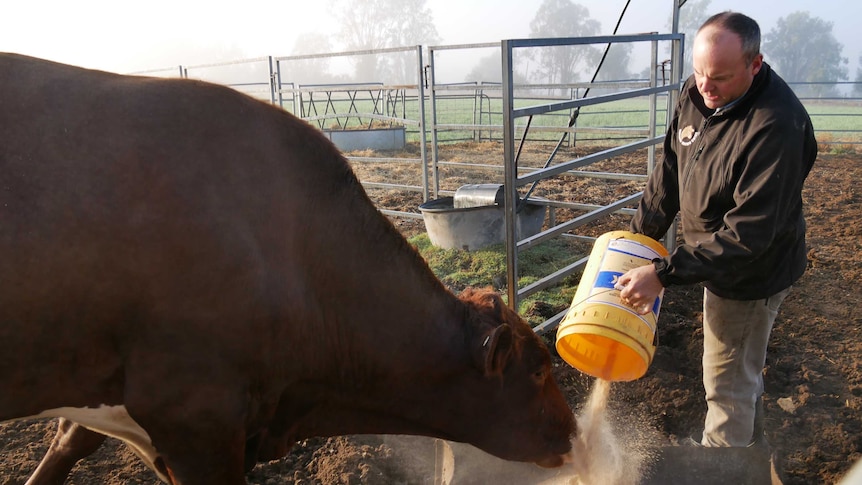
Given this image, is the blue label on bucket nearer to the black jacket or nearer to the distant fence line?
the black jacket

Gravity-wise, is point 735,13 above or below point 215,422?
above

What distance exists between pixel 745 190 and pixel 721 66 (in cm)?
47

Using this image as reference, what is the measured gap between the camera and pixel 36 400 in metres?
2.12

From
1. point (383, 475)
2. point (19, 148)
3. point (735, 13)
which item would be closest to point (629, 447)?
point (383, 475)

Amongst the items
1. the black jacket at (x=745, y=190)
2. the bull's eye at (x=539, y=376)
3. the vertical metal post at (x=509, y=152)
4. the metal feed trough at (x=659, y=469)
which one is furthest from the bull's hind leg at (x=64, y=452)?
the black jacket at (x=745, y=190)

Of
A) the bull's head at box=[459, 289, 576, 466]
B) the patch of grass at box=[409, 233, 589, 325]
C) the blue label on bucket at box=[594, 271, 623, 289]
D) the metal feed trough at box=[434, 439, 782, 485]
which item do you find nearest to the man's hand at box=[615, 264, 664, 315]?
the blue label on bucket at box=[594, 271, 623, 289]

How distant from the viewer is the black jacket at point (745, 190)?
2453 mm

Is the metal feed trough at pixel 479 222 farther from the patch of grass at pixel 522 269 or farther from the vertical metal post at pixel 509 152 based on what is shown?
the vertical metal post at pixel 509 152

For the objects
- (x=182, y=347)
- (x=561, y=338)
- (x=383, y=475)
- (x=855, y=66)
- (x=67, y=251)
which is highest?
(x=855, y=66)

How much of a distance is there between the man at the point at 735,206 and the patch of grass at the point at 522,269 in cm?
203

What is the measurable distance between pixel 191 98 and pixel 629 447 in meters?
2.30

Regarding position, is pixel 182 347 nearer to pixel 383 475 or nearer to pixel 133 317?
pixel 133 317

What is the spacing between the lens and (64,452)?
116 inches

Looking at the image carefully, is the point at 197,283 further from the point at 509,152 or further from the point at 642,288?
the point at 509,152
